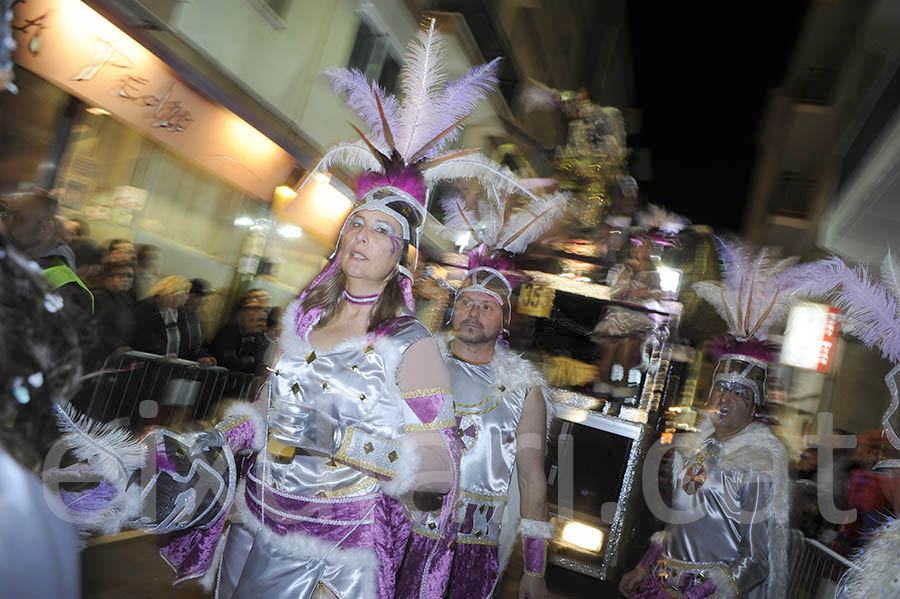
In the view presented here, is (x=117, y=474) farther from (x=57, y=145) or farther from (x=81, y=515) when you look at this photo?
(x=57, y=145)

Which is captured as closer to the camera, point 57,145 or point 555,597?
point 555,597

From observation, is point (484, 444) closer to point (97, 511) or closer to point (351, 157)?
point (351, 157)

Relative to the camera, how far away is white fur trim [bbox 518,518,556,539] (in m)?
3.61

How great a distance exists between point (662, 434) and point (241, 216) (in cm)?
633

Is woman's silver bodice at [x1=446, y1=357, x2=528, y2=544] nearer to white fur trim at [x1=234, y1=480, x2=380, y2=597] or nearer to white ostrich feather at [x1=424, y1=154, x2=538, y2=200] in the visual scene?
white ostrich feather at [x1=424, y1=154, x2=538, y2=200]

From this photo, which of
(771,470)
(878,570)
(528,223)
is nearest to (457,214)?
(528,223)

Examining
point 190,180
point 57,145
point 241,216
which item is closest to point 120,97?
point 57,145

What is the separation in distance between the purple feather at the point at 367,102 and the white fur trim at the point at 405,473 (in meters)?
1.25

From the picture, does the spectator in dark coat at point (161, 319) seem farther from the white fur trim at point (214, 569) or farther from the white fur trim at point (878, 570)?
the white fur trim at point (878, 570)

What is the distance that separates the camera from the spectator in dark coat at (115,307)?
5254mm

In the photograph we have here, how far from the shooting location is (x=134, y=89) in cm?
698

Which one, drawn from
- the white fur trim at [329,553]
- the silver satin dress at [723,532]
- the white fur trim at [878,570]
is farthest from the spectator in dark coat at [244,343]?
the white fur trim at [878,570]

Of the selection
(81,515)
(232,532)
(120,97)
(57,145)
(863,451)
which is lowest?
(232,532)

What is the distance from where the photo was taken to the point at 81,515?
6.01 ft
